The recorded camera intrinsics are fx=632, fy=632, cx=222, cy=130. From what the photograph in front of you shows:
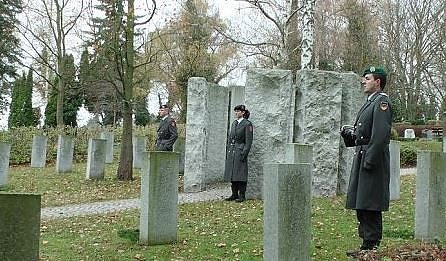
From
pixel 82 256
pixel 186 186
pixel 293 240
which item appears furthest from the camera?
pixel 186 186

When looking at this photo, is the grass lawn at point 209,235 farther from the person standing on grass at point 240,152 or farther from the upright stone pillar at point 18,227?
the upright stone pillar at point 18,227

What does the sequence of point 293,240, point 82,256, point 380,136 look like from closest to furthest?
1. point 293,240
2. point 380,136
3. point 82,256

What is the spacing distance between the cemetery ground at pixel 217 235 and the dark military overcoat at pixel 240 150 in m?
0.61

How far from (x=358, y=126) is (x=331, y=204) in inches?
205

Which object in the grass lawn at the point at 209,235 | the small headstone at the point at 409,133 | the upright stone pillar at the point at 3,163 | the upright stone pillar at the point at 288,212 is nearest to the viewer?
the upright stone pillar at the point at 288,212

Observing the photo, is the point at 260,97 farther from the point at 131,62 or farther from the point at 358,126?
the point at 358,126

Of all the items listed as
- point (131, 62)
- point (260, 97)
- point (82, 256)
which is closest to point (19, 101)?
point (131, 62)

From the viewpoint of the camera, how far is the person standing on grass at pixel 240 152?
12852mm

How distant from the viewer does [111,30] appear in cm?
1639

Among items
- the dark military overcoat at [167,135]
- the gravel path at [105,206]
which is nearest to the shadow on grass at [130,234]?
the gravel path at [105,206]

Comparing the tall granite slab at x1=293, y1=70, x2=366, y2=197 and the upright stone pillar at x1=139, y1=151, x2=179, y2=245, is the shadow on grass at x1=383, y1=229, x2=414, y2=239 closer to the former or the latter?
the upright stone pillar at x1=139, y1=151, x2=179, y2=245

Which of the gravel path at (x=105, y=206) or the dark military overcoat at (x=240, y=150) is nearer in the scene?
the gravel path at (x=105, y=206)

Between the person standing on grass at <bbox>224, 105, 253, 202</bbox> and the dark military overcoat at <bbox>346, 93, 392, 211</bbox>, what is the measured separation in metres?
5.88

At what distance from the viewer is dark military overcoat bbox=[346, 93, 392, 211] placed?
679 cm
